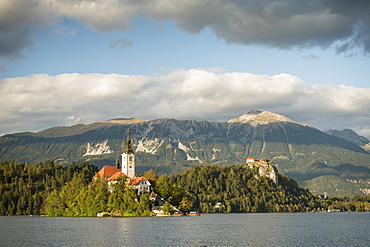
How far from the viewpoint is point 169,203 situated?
7869 inches

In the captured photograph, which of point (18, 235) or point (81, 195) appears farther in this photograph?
point (81, 195)

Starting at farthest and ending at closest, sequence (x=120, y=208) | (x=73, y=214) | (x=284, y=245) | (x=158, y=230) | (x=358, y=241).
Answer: (x=73, y=214) → (x=120, y=208) → (x=158, y=230) → (x=358, y=241) → (x=284, y=245)

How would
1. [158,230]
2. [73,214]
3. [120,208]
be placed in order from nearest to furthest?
[158,230] < [120,208] < [73,214]

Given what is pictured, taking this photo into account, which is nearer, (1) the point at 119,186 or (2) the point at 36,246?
(2) the point at 36,246

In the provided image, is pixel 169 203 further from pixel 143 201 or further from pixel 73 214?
pixel 73 214

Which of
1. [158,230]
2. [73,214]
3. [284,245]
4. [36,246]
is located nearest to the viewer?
[36,246]

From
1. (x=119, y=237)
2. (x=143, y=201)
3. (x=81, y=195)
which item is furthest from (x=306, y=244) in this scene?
(x=81, y=195)

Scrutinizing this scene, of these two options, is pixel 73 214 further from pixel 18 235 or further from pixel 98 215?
pixel 18 235

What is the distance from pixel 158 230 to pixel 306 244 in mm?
38578

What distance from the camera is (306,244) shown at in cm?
9262

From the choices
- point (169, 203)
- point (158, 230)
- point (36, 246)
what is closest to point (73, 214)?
point (169, 203)

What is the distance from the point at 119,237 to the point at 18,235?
22.6 metres

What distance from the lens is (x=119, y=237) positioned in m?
100

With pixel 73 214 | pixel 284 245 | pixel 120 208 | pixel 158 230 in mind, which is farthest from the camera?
pixel 73 214
